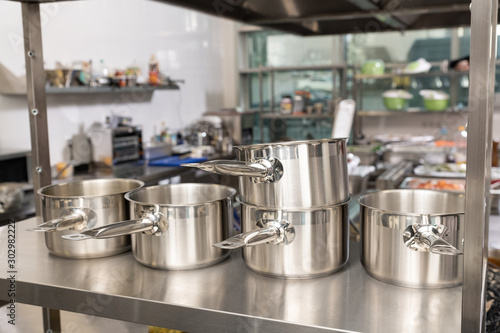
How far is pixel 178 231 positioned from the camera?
2.85 ft

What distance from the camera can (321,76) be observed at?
607 cm

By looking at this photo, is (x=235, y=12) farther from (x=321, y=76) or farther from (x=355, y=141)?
(x=321, y=76)

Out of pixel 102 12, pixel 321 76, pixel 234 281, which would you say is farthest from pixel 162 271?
pixel 321 76

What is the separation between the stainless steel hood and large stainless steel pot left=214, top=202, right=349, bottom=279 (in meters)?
0.82

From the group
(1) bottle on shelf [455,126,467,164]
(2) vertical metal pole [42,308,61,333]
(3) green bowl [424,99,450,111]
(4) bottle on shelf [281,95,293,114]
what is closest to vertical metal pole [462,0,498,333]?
(2) vertical metal pole [42,308,61,333]

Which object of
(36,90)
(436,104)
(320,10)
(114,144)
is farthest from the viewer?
(436,104)

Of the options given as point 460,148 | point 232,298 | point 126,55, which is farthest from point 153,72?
point 232,298

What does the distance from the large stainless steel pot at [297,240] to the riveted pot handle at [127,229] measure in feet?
0.47

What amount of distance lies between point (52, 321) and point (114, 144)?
261 centimetres

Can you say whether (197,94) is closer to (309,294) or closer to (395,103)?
(395,103)

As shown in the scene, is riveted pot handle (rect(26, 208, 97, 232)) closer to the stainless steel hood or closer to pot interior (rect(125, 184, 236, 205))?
pot interior (rect(125, 184, 236, 205))

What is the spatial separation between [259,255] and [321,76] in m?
5.41

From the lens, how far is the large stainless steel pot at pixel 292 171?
2.65 feet

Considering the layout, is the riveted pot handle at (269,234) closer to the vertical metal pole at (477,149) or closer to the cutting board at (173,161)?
the vertical metal pole at (477,149)
